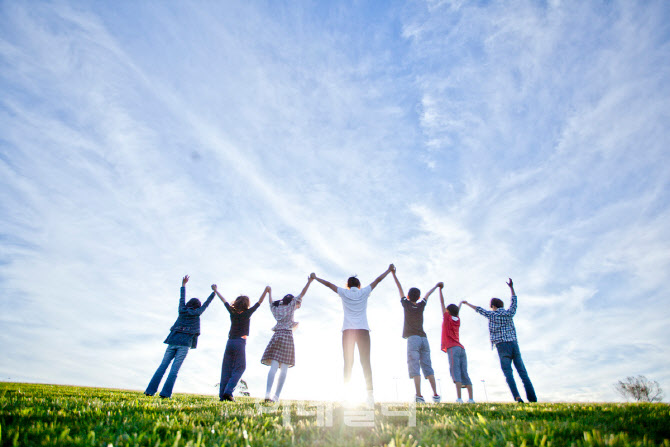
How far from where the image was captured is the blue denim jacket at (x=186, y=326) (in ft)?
31.7

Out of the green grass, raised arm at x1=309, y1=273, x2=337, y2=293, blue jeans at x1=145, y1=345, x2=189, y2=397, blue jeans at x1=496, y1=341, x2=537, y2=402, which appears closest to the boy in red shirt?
blue jeans at x1=496, y1=341, x2=537, y2=402

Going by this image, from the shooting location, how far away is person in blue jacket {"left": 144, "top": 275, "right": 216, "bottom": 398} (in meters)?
9.28

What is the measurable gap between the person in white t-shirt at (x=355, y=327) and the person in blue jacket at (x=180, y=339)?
426 centimetres

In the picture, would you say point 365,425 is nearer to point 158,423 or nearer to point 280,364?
point 158,423

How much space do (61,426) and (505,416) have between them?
578cm

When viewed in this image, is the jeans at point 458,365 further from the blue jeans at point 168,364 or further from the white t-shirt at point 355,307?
the blue jeans at point 168,364

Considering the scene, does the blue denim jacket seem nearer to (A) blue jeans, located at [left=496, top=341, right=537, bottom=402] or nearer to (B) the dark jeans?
(B) the dark jeans

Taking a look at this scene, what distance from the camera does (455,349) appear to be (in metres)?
10.5

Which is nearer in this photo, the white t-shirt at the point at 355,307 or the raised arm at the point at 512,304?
the white t-shirt at the point at 355,307

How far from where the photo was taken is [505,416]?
16.8ft

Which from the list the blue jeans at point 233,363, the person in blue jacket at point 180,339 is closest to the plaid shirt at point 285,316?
the blue jeans at point 233,363

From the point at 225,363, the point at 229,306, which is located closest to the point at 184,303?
the point at 229,306

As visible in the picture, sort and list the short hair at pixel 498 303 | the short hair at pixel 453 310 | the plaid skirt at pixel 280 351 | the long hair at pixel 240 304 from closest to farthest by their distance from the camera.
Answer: the plaid skirt at pixel 280 351 → the long hair at pixel 240 304 → the short hair at pixel 498 303 → the short hair at pixel 453 310

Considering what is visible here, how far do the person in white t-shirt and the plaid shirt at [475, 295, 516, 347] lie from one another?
4169 millimetres
